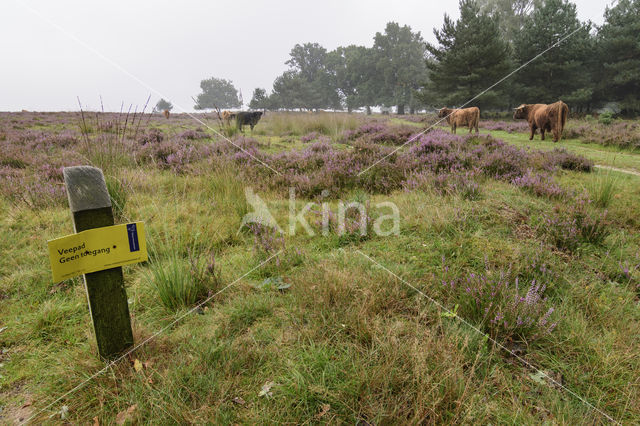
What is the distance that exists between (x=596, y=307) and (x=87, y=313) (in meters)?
3.92

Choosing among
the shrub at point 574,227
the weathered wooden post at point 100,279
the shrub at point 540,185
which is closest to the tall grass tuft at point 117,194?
the weathered wooden post at point 100,279

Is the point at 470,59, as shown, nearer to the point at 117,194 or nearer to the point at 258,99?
the point at 117,194

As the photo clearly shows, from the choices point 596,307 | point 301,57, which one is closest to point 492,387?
point 596,307

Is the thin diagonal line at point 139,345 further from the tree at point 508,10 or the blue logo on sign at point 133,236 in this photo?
the tree at point 508,10

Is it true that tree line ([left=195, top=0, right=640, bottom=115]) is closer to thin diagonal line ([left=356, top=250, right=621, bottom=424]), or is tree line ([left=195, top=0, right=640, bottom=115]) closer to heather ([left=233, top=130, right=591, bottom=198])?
heather ([left=233, top=130, right=591, bottom=198])

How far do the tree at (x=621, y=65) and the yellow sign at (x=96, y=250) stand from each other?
1488cm

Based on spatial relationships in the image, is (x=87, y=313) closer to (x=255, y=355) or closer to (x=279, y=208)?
(x=255, y=355)

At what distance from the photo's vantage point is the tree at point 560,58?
905 cm

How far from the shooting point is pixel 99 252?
4.45 ft

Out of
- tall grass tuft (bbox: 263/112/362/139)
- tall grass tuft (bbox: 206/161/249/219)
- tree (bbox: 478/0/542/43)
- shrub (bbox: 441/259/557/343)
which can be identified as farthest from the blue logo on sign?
tree (bbox: 478/0/542/43)

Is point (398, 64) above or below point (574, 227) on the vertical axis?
above

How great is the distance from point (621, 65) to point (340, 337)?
1511cm

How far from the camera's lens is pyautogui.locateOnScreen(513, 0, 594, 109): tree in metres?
9.05

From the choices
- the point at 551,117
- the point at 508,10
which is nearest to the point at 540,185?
the point at 551,117
